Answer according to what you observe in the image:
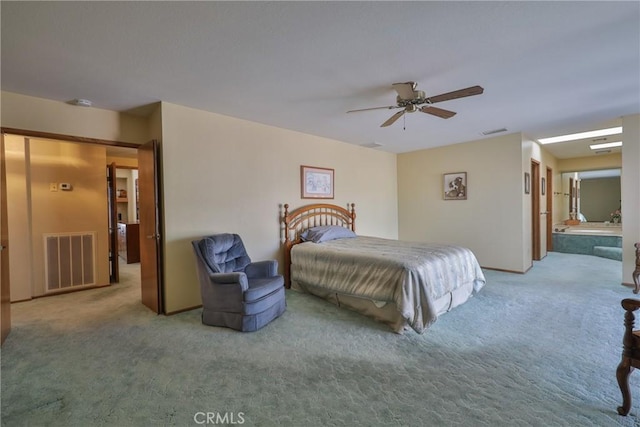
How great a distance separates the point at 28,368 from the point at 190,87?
9.32ft

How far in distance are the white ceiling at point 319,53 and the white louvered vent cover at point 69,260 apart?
7.74ft

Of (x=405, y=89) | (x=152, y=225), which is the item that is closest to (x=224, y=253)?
(x=152, y=225)

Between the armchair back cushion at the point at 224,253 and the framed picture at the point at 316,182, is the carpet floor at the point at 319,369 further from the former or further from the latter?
the framed picture at the point at 316,182

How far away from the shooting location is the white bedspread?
288 cm

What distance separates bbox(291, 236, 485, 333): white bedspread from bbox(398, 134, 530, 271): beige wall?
1882 mm

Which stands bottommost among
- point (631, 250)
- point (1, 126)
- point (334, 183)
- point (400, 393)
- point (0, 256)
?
point (400, 393)

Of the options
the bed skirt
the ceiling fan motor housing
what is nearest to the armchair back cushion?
the bed skirt

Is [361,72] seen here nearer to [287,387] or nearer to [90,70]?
[90,70]

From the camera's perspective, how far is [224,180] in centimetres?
390

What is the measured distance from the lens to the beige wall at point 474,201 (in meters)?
5.12

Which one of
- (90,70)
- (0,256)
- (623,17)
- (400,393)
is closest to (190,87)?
(90,70)

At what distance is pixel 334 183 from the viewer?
5438mm

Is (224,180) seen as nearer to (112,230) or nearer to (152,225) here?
(152,225)

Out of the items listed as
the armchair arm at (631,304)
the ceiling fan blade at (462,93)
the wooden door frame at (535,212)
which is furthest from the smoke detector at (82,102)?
the wooden door frame at (535,212)
